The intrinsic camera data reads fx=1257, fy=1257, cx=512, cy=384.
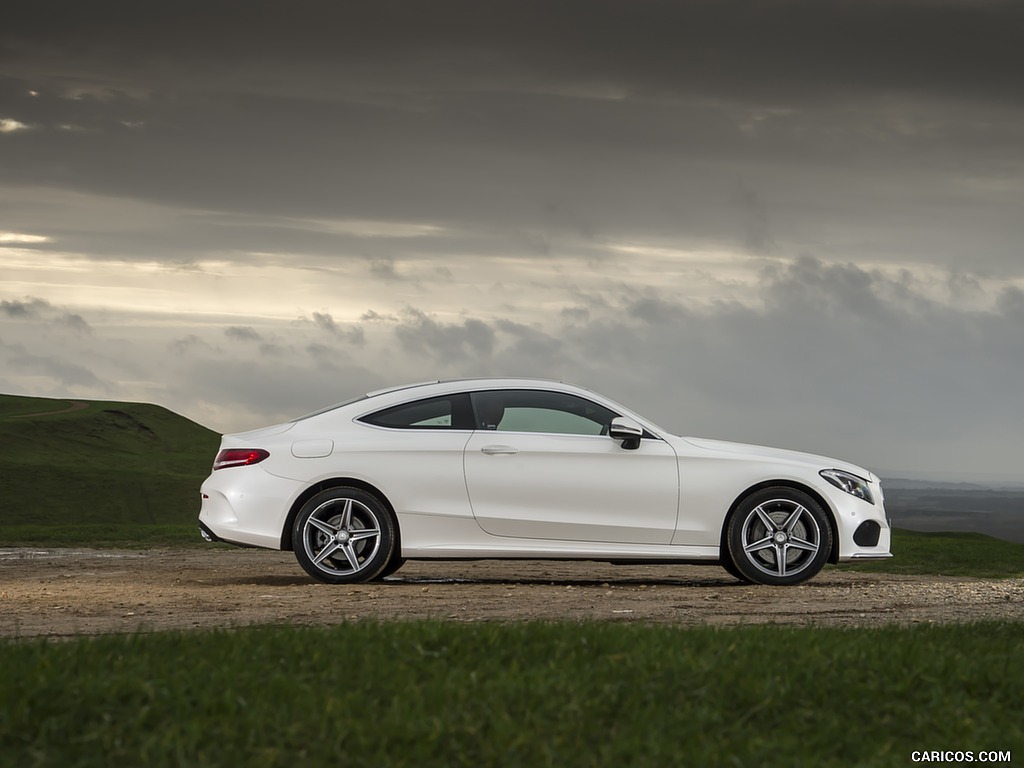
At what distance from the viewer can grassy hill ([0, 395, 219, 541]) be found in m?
48.2

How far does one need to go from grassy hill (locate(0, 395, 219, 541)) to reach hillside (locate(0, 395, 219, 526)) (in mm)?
41

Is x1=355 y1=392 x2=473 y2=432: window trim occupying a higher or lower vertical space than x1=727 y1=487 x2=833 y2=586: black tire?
higher

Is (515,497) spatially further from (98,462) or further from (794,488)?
(98,462)

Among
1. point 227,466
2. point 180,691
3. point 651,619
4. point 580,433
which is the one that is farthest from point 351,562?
point 180,691

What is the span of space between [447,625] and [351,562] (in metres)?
4.22

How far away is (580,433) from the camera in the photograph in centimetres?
1072

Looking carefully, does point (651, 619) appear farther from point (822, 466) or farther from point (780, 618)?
point (822, 466)

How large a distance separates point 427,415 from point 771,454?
2.98 meters

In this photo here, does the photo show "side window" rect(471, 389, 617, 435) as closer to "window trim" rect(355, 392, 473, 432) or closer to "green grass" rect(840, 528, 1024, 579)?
"window trim" rect(355, 392, 473, 432)

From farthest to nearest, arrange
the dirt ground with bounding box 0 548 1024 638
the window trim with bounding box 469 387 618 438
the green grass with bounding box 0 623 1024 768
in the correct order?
the window trim with bounding box 469 387 618 438
the dirt ground with bounding box 0 548 1024 638
the green grass with bounding box 0 623 1024 768

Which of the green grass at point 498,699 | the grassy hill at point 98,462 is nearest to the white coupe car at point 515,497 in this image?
the green grass at point 498,699

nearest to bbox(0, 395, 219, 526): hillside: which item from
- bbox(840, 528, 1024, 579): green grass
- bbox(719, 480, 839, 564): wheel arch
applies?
bbox(840, 528, 1024, 579): green grass

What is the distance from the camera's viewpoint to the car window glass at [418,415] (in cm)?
1073

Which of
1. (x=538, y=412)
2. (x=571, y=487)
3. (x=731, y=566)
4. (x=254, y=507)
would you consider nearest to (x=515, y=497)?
(x=571, y=487)
